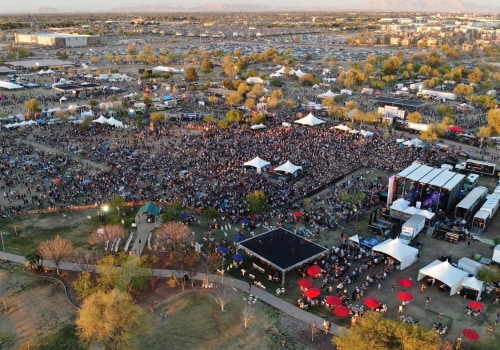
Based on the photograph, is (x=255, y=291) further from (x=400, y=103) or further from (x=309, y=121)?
(x=400, y=103)

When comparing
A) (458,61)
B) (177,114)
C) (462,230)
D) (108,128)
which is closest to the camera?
(462,230)

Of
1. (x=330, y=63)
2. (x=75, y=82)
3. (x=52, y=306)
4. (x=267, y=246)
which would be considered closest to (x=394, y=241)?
(x=267, y=246)

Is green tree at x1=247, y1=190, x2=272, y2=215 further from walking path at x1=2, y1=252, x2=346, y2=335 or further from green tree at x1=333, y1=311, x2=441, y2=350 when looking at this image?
green tree at x1=333, y1=311, x2=441, y2=350

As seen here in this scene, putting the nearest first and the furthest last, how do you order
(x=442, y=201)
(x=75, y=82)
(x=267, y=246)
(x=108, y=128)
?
(x=267, y=246) < (x=442, y=201) < (x=108, y=128) < (x=75, y=82)

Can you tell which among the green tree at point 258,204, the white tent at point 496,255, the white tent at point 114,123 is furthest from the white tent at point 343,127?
the white tent at point 496,255

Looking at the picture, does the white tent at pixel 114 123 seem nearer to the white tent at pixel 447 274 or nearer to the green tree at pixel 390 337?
the white tent at pixel 447 274

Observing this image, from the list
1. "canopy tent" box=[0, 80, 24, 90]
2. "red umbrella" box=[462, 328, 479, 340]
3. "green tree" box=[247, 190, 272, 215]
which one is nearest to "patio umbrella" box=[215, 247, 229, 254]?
"green tree" box=[247, 190, 272, 215]

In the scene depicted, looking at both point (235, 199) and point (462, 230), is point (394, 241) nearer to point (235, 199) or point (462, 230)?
point (462, 230)

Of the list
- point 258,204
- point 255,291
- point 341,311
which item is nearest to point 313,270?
point 255,291
